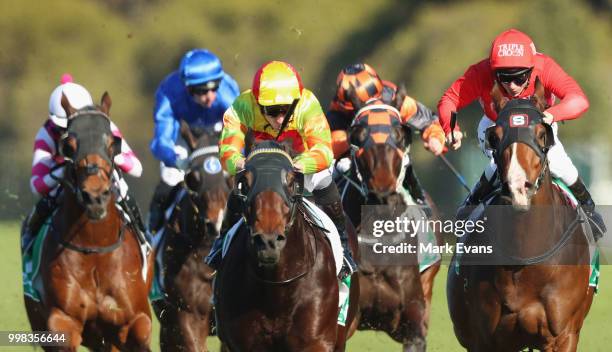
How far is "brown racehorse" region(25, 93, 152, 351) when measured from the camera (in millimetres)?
7438

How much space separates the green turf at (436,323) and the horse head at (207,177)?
206 centimetres

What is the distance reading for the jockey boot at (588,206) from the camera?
7.34 meters

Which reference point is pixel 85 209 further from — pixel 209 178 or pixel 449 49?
pixel 449 49

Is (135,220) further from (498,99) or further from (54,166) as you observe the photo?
(498,99)

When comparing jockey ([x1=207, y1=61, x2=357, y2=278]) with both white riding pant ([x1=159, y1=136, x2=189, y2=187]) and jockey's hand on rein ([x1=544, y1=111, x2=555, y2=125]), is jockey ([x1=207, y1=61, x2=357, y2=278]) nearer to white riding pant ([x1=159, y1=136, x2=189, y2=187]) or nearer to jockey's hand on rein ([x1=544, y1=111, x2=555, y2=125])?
jockey's hand on rein ([x1=544, y1=111, x2=555, y2=125])

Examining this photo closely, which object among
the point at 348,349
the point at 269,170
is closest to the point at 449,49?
the point at 348,349

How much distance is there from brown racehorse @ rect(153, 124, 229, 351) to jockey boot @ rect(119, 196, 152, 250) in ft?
1.13

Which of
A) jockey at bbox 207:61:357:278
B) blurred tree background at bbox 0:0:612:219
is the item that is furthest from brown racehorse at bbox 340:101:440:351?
blurred tree background at bbox 0:0:612:219

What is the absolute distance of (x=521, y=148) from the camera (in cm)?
632

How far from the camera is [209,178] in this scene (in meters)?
8.32

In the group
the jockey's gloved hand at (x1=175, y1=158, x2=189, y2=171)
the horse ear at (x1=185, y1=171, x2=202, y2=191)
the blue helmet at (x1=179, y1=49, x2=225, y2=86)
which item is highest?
the blue helmet at (x1=179, y1=49, x2=225, y2=86)

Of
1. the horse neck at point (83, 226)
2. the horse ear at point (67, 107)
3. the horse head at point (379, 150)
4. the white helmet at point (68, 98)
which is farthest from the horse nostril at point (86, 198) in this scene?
the horse head at point (379, 150)

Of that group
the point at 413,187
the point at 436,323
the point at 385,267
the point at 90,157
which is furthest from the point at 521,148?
the point at 436,323

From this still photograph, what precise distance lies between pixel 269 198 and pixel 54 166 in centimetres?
273
